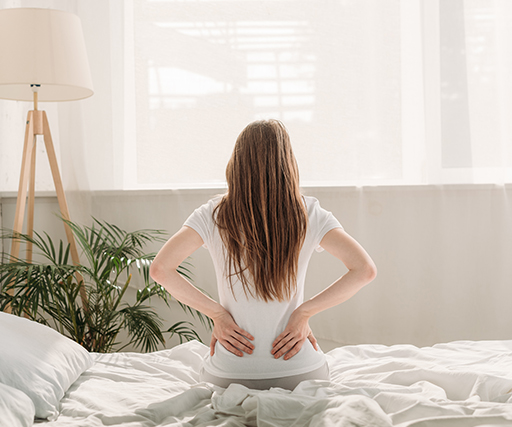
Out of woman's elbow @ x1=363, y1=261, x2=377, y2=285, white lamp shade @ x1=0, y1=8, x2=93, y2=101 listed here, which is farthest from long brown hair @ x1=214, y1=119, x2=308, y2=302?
white lamp shade @ x1=0, y1=8, x2=93, y2=101

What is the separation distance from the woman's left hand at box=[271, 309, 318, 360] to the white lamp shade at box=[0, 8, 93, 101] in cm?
140

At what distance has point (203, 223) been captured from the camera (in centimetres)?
125

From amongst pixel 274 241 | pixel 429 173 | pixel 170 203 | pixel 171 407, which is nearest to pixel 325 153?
pixel 429 173

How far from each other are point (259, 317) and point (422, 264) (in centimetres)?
156

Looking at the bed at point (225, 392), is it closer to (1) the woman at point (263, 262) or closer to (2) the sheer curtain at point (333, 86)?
(1) the woman at point (263, 262)

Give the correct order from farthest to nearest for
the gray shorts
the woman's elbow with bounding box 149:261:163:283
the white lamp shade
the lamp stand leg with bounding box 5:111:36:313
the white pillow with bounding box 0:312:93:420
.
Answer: the lamp stand leg with bounding box 5:111:36:313, the white lamp shade, the woman's elbow with bounding box 149:261:163:283, the gray shorts, the white pillow with bounding box 0:312:93:420

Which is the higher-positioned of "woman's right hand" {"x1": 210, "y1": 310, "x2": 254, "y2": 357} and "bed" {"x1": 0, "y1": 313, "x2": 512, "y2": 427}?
"woman's right hand" {"x1": 210, "y1": 310, "x2": 254, "y2": 357}

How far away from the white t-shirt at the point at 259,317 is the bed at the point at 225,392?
76 mm

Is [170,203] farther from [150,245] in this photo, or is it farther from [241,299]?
[241,299]

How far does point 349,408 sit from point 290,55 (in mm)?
2068

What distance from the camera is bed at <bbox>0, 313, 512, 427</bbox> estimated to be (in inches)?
35.4

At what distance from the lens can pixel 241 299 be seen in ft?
4.05

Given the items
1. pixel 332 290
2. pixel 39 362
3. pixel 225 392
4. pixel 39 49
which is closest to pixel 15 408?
pixel 39 362

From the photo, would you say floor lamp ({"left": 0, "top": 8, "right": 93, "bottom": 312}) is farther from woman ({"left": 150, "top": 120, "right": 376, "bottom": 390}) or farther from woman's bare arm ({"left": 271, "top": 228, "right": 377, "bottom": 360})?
woman's bare arm ({"left": 271, "top": 228, "right": 377, "bottom": 360})
